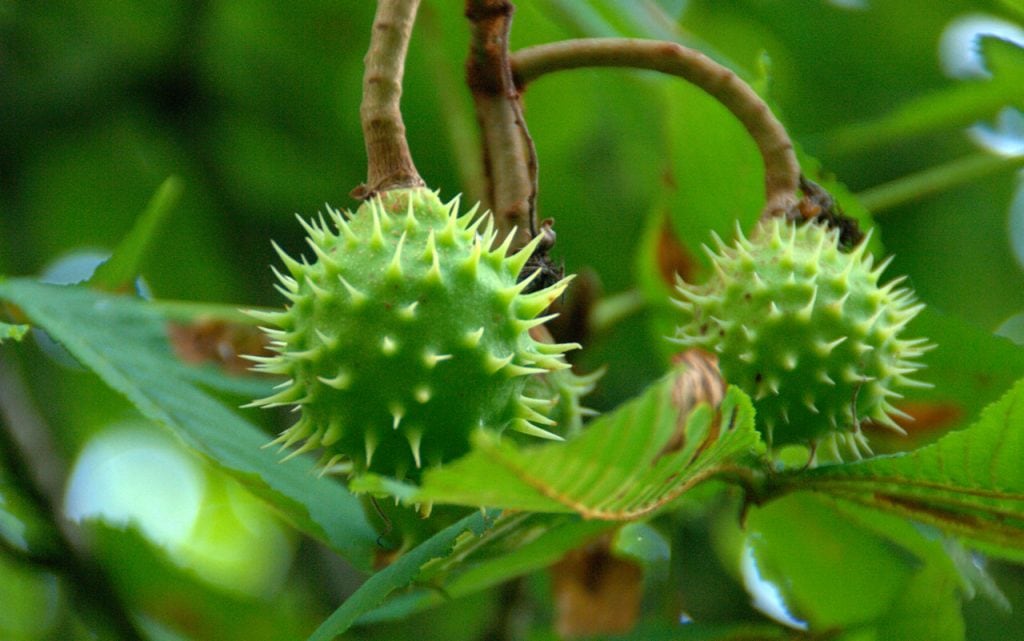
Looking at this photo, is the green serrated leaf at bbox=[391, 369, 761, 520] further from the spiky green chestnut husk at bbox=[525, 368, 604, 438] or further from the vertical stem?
the vertical stem

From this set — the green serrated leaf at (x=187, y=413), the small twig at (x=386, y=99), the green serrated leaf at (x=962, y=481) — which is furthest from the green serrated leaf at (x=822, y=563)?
the small twig at (x=386, y=99)

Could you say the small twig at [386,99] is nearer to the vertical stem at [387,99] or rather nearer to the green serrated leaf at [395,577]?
the vertical stem at [387,99]

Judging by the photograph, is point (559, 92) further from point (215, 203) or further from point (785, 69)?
point (215, 203)

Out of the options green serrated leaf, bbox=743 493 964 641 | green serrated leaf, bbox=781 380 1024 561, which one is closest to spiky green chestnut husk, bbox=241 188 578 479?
green serrated leaf, bbox=781 380 1024 561

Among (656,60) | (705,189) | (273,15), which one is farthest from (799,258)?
(273,15)

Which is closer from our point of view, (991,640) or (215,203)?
(991,640)

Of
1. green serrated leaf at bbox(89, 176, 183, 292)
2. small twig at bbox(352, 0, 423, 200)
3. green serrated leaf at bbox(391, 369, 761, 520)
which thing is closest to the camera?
green serrated leaf at bbox(391, 369, 761, 520)

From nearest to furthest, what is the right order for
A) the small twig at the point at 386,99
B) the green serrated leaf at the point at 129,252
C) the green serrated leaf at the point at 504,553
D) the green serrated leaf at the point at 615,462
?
1. the green serrated leaf at the point at 615,462
2. the small twig at the point at 386,99
3. the green serrated leaf at the point at 504,553
4. the green serrated leaf at the point at 129,252
